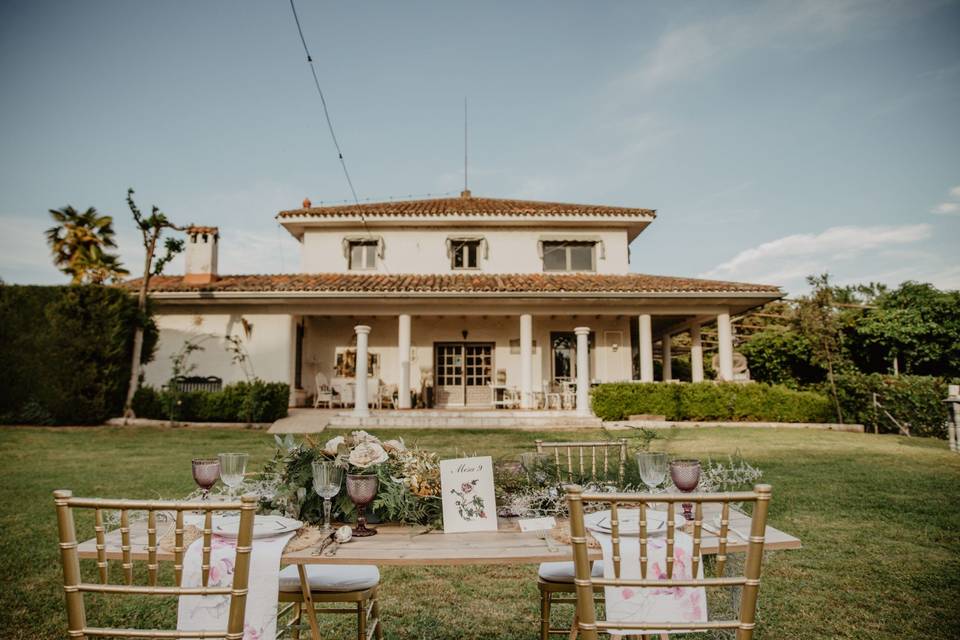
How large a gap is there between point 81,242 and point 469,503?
23.0 metres

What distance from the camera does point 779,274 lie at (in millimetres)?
28656

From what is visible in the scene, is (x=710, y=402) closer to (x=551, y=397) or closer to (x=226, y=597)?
(x=551, y=397)

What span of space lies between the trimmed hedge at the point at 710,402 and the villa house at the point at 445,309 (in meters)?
1.33

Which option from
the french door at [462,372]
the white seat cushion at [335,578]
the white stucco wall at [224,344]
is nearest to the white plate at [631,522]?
the white seat cushion at [335,578]

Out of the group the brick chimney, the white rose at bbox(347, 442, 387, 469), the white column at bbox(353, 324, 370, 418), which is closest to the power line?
the white column at bbox(353, 324, 370, 418)

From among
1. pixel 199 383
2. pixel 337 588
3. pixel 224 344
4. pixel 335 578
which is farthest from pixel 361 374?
pixel 337 588

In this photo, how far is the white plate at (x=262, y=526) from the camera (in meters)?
2.09

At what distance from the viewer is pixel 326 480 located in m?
2.20

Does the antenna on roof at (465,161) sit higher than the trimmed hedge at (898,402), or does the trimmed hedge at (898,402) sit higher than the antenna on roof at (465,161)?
the antenna on roof at (465,161)

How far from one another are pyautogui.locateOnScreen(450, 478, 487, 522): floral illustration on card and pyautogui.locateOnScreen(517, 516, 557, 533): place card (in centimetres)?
16

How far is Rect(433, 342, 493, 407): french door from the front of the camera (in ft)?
54.2

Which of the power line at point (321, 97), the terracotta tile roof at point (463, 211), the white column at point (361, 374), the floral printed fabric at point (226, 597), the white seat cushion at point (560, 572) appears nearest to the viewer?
the floral printed fabric at point (226, 597)

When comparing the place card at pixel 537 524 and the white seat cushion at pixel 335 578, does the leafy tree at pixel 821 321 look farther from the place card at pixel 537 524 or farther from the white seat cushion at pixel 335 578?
the white seat cushion at pixel 335 578

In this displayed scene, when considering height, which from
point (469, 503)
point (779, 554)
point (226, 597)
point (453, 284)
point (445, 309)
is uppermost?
point (453, 284)
